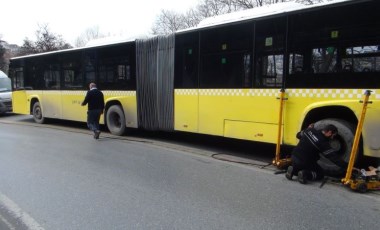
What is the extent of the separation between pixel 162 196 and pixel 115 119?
7106 millimetres

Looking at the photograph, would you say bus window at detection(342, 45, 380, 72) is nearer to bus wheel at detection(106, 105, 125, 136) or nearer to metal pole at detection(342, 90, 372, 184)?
metal pole at detection(342, 90, 372, 184)

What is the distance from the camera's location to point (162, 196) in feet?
18.6

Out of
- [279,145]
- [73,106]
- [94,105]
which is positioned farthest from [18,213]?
[73,106]

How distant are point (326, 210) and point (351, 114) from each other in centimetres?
235

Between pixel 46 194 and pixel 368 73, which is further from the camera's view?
pixel 368 73

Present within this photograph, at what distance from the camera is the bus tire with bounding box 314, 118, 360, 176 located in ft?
21.4

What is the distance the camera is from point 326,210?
5.04m

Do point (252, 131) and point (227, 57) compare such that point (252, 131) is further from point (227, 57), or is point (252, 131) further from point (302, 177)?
point (302, 177)

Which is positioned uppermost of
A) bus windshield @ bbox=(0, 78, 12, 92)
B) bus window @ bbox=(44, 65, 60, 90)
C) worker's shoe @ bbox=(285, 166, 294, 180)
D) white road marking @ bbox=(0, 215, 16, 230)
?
bus window @ bbox=(44, 65, 60, 90)

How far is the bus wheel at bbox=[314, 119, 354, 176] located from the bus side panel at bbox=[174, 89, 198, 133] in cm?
337

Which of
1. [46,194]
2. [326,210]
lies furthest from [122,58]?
[326,210]

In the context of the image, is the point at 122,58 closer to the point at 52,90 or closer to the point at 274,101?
the point at 52,90

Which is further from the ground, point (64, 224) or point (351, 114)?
point (351, 114)

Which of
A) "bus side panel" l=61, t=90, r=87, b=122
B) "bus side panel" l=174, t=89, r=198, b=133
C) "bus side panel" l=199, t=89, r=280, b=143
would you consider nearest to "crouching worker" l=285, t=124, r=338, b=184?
"bus side panel" l=199, t=89, r=280, b=143
